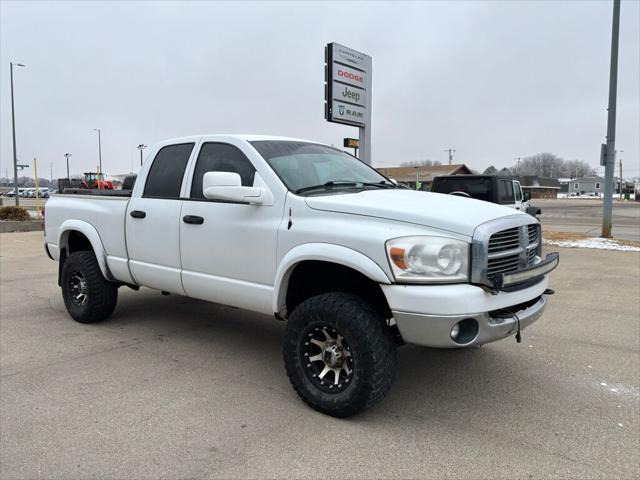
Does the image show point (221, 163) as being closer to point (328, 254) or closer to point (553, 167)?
point (328, 254)

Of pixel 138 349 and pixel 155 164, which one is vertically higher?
pixel 155 164

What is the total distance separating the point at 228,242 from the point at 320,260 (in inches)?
37.0

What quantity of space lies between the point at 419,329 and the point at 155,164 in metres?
3.19

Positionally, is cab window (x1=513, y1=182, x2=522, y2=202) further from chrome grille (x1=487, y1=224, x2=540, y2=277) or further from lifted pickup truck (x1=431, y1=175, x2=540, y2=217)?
chrome grille (x1=487, y1=224, x2=540, y2=277)

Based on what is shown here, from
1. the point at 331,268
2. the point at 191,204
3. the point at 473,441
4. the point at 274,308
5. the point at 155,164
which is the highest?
the point at 155,164

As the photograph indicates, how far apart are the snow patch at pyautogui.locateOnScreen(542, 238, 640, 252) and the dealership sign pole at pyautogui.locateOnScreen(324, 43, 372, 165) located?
5454mm

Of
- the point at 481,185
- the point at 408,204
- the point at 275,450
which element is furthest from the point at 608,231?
the point at 275,450

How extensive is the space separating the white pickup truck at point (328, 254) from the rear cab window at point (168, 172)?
0.05 feet

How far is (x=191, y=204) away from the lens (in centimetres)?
441

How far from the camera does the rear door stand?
4.56 m

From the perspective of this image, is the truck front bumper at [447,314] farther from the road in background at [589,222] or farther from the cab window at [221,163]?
the road in background at [589,222]

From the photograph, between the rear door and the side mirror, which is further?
the rear door

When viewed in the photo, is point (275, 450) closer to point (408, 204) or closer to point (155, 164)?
point (408, 204)

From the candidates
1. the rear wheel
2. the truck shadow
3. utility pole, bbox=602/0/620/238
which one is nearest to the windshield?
the truck shadow
